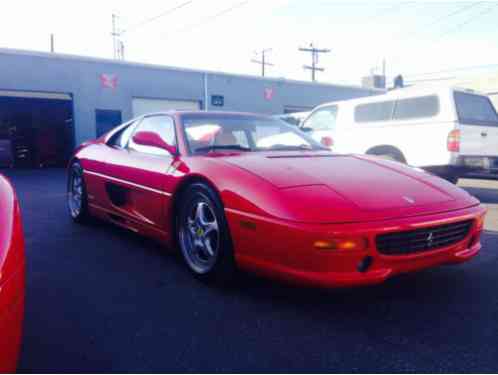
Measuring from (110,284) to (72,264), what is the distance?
1.85 ft

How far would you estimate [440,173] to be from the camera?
5.57 metres

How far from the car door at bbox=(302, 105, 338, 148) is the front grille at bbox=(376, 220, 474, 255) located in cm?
512

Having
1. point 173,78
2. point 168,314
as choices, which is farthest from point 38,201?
point 173,78

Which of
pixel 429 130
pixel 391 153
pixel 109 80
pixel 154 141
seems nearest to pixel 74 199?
pixel 154 141

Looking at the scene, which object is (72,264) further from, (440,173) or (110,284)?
(440,173)

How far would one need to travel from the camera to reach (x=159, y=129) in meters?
3.41

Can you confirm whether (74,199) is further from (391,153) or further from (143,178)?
(391,153)

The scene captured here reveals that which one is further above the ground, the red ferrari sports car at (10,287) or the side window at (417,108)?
the side window at (417,108)

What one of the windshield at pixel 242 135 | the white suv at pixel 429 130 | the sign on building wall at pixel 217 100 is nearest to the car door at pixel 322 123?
the white suv at pixel 429 130

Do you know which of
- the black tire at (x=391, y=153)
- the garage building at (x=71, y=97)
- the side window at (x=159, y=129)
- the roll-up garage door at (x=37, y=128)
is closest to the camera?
the side window at (x=159, y=129)

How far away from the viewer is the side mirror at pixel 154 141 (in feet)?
9.73

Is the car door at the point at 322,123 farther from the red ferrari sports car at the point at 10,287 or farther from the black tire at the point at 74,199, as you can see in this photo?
the red ferrari sports car at the point at 10,287

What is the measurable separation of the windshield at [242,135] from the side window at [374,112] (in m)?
3.48

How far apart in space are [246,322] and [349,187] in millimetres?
905
